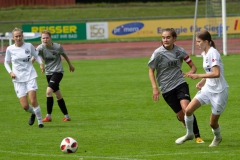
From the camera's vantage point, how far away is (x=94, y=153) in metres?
9.52

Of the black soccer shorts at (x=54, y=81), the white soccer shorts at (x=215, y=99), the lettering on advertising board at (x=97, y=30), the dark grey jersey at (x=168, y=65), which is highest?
the dark grey jersey at (x=168, y=65)

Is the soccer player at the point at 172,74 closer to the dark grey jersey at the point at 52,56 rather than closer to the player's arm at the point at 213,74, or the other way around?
the player's arm at the point at 213,74

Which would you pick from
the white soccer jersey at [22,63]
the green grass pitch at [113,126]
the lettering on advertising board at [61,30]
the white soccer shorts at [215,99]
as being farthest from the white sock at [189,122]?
the lettering on advertising board at [61,30]

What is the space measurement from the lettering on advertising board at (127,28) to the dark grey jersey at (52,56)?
83.8ft

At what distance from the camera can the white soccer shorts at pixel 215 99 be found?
932 cm

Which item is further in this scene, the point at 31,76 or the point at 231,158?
the point at 31,76

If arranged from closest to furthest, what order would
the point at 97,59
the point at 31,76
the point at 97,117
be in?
the point at 31,76, the point at 97,117, the point at 97,59

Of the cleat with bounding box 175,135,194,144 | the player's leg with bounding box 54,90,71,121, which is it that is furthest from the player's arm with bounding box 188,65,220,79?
the player's leg with bounding box 54,90,71,121

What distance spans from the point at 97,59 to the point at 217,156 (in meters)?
21.8

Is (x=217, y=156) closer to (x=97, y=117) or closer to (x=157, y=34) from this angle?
(x=97, y=117)

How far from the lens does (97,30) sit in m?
39.0

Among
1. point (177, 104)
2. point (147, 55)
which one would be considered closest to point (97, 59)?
point (147, 55)

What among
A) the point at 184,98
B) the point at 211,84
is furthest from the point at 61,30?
the point at 211,84

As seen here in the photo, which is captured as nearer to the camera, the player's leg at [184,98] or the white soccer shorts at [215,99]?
the white soccer shorts at [215,99]
